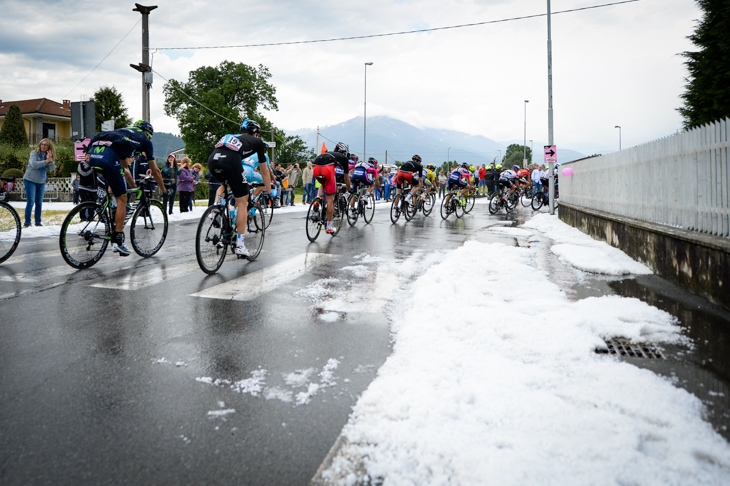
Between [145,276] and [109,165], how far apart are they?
1707mm

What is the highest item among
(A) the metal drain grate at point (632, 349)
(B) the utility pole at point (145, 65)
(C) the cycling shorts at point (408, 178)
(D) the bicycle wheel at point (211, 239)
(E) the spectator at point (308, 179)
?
(B) the utility pole at point (145, 65)

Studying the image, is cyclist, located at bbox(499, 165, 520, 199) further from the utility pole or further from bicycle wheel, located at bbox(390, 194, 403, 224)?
the utility pole

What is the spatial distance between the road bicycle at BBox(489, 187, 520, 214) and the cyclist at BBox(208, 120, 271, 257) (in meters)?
15.6

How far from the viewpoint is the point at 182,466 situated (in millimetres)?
2301

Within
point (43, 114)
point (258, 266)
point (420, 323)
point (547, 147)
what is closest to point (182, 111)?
point (43, 114)

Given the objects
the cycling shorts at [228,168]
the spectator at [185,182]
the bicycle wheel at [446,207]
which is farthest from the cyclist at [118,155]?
the bicycle wheel at [446,207]

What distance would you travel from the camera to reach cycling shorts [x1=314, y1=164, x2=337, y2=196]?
11.1 metres

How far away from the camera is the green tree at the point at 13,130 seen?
155 feet

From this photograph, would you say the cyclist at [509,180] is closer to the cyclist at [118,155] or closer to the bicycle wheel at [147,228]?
the bicycle wheel at [147,228]

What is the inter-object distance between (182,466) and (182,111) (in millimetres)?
61487

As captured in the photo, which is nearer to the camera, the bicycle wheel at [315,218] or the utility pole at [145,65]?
the bicycle wheel at [315,218]

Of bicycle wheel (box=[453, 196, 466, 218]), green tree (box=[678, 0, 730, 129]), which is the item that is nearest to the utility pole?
bicycle wheel (box=[453, 196, 466, 218])

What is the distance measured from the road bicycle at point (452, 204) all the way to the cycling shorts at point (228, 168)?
12031 millimetres

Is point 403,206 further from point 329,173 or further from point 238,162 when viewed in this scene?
point 238,162
